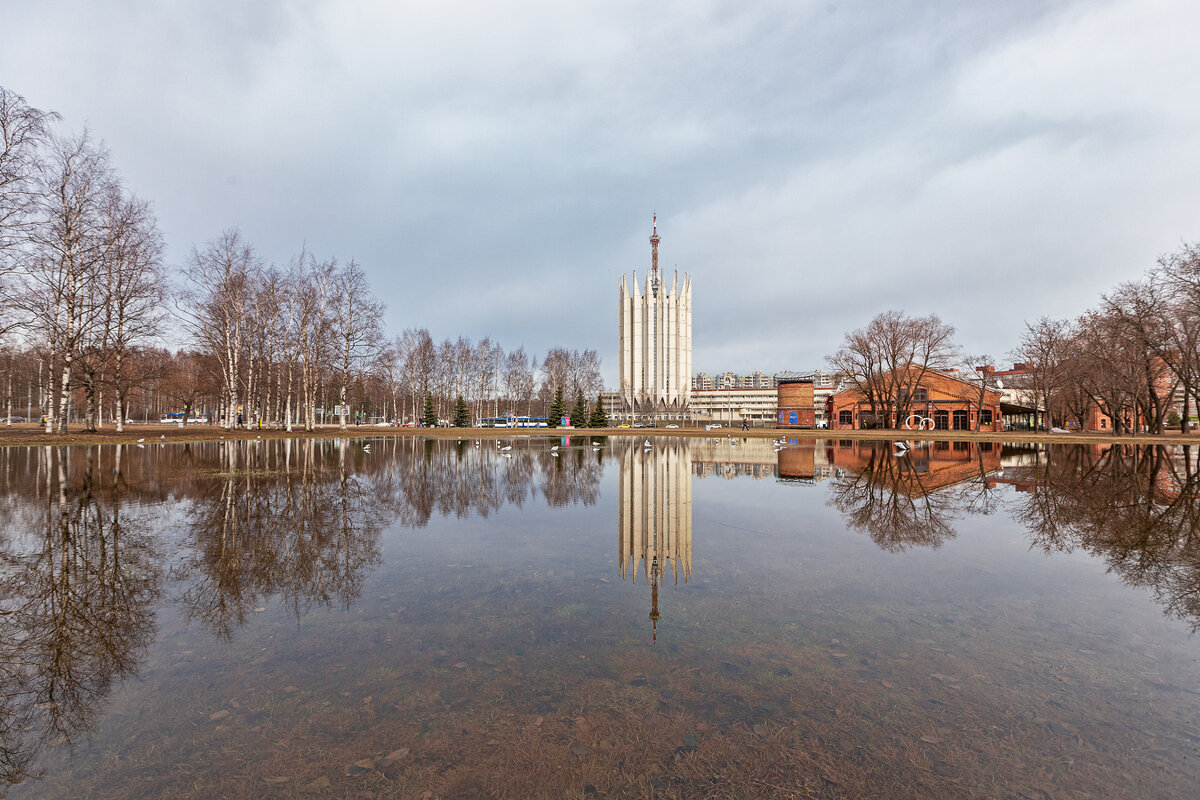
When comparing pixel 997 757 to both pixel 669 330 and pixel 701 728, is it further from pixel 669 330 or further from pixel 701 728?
pixel 669 330

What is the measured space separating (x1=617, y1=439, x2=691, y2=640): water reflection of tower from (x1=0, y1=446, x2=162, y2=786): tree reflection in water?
483 centimetres

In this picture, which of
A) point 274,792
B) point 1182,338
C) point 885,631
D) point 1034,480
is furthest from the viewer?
point 1182,338

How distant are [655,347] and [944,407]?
50.1 metres

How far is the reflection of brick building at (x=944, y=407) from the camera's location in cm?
7319

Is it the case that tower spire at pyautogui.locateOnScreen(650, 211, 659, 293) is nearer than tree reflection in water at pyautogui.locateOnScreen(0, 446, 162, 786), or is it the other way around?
tree reflection in water at pyautogui.locateOnScreen(0, 446, 162, 786)

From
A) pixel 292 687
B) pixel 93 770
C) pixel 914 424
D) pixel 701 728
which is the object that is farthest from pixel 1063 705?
pixel 914 424

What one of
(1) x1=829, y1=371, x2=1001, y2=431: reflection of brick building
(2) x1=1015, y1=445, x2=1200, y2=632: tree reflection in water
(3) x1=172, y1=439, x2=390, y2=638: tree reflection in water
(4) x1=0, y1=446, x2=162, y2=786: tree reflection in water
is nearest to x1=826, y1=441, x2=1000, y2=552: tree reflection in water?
(2) x1=1015, y1=445, x2=1200, y2=632: tree reflection in water

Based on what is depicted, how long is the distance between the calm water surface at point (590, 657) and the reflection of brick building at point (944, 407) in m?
72.6

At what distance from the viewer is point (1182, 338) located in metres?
43.4

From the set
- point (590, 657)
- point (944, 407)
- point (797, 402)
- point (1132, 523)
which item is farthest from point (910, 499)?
point (797, 402)

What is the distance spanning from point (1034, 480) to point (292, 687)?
76.2 feet

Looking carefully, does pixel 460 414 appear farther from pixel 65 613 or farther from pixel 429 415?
pixel 65 613

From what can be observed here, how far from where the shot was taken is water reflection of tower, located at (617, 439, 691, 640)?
24.0ft

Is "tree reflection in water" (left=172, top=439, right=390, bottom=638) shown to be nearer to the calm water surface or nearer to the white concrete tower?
the calm water surface
